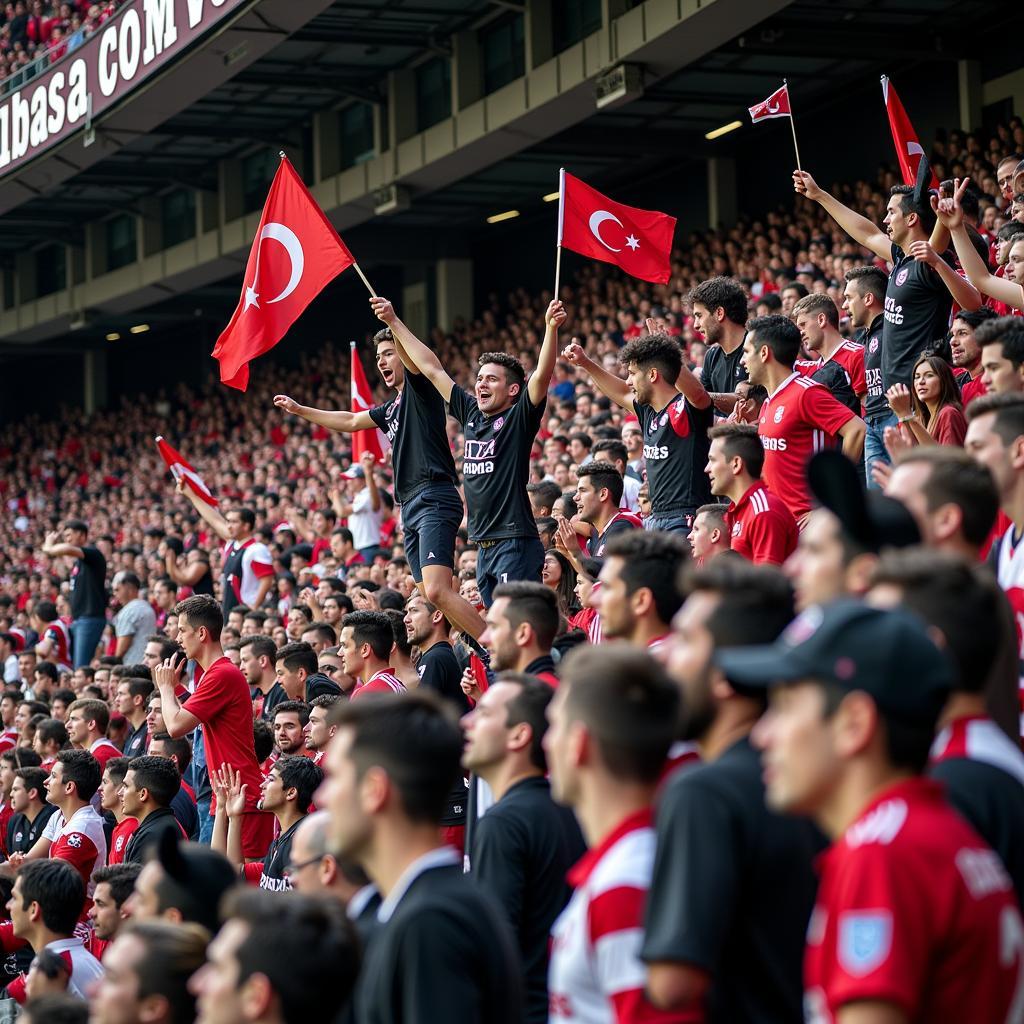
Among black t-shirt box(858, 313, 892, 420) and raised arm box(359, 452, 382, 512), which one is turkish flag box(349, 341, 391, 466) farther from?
black t-shirt box(858, 313, 892, 420)

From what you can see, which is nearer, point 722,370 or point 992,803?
point 992,803

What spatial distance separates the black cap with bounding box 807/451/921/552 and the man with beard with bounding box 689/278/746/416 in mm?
5768

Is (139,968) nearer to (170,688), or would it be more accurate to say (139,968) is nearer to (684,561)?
(684,561)

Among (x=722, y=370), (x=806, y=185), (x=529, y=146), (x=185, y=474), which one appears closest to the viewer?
(x=806, y=185)

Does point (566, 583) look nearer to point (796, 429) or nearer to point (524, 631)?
point (796, 429)

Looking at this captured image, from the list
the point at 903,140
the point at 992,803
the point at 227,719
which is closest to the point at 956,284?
the point at 903,140

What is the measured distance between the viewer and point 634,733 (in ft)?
10.7

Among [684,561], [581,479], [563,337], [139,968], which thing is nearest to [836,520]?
[684,561]

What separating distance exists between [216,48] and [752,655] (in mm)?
20464

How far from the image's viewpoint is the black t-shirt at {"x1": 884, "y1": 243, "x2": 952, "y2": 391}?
8.87 m

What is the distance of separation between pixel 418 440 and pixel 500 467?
970mm

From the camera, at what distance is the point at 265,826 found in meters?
9.30

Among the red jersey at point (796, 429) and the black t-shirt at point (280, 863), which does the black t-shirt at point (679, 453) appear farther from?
the black t-shirt at point (280, 863)

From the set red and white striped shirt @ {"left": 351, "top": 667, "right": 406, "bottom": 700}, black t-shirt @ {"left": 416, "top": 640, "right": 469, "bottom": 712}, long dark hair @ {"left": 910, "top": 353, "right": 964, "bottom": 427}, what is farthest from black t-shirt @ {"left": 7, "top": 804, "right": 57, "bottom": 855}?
long dark hair @ {"left": 910, "top": 353, "right": 964, "bottom": 427}
